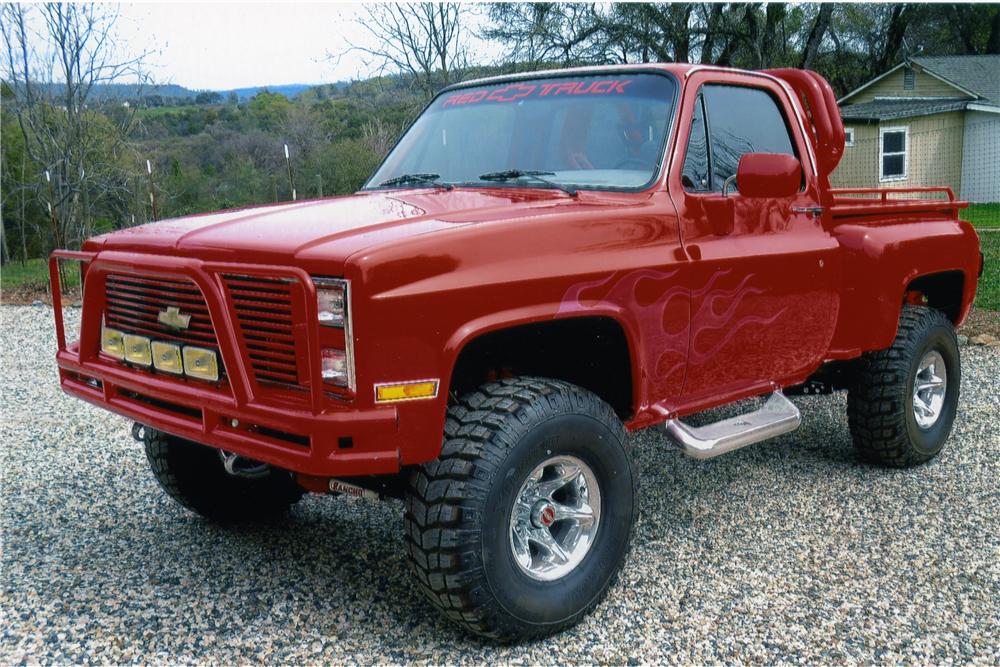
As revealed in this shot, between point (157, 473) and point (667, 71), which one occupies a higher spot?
point (667, 71)

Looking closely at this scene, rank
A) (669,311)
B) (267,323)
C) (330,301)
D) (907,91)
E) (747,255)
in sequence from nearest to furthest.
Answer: (330,301)
(267,323)
(669,311)
(747,255)
(907,91)

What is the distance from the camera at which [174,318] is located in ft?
10.1

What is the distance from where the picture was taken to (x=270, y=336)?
2826 mm

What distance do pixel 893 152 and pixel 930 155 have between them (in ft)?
5.11

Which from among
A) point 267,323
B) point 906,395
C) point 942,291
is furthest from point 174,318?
point 942,291

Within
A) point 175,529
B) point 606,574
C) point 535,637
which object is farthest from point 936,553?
point 175,529

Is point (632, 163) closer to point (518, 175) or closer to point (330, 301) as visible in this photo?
point (518, 175)

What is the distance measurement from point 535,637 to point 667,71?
7.98ft

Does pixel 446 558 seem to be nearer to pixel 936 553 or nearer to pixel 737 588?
pixel 737 588

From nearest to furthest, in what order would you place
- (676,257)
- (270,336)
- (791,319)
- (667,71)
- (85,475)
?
(270,336) < (676,257) < (667,71) < (791,319) < (85,475)

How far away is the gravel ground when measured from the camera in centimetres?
321

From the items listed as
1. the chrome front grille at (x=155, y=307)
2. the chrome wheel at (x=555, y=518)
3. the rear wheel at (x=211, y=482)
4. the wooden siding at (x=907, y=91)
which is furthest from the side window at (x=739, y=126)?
the wooden siding at (x=907, y=91)

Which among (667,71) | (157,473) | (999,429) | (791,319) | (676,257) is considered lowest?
(999,429)

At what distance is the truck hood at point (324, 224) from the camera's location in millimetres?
2840
